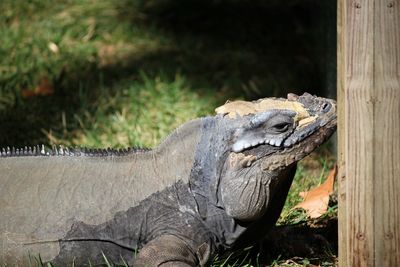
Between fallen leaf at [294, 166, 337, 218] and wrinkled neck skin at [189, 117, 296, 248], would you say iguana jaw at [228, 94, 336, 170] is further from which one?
fallen leaf at [294, 166, 337, 218]

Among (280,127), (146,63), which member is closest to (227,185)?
(280,127)

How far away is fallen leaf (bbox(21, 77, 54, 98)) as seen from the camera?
25.0ft

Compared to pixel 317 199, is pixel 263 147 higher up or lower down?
higher up

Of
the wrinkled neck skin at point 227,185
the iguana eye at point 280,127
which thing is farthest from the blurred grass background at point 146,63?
the iguana eye at point 280,127

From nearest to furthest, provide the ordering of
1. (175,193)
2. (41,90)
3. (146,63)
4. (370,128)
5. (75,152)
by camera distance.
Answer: (370,128) → (175,193) → (75,152) → (41,90) → (146,63)

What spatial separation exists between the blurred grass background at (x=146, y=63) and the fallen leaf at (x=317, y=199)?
3.2 inches

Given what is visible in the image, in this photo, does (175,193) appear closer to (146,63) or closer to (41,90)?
(41,90)

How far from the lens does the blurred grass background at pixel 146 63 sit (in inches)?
268

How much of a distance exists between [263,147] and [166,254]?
65cm

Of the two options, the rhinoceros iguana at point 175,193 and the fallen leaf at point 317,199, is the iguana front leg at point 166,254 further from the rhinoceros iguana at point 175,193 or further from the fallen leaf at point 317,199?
the fallen leaf at point 317,199

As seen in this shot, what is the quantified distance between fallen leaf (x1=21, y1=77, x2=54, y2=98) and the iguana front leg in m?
3.69

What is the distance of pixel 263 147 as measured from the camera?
13.5 feet

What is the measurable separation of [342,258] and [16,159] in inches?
67.0

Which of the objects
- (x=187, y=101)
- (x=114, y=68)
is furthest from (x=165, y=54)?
(x=187, y=101)
